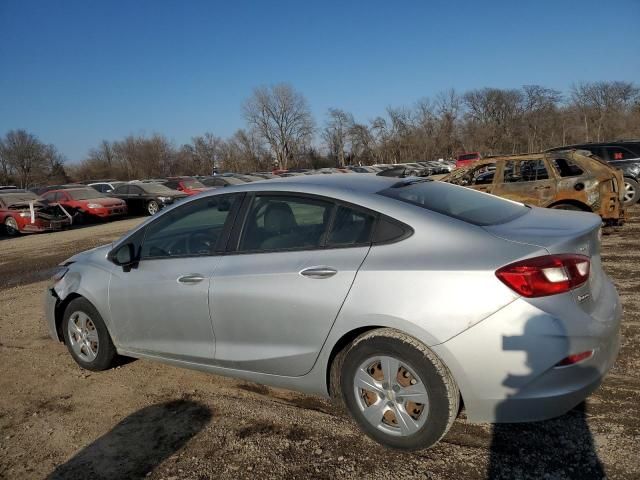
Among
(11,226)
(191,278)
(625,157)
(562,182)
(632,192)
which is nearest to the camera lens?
(191,278)

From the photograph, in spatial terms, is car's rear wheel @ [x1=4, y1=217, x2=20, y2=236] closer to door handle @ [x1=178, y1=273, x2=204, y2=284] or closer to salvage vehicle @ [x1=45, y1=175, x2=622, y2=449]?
salvage vehicle @ [x1=45, y1=175, x2=622, y2=449]

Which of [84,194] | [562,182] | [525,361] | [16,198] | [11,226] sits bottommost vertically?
[525,361]

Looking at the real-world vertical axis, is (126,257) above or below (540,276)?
above

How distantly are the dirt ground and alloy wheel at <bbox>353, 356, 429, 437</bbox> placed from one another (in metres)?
0.20

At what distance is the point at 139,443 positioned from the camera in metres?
3.15

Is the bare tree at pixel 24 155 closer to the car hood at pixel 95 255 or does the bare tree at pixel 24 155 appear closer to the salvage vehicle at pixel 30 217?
the salvage vehicle at pixel 30 217

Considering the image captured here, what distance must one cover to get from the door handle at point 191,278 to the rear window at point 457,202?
1.40 meters

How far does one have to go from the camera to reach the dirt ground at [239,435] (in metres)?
2.68

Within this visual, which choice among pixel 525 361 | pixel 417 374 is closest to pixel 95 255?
pixel 417 374

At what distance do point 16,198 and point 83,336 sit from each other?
17241 mm

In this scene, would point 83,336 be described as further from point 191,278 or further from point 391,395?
point 391,395

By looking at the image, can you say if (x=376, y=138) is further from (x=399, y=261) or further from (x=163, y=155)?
(x=399, y=261)

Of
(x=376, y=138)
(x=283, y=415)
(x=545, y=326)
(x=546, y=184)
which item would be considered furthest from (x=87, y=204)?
(x=376, y=138)

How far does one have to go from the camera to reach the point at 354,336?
286cm
